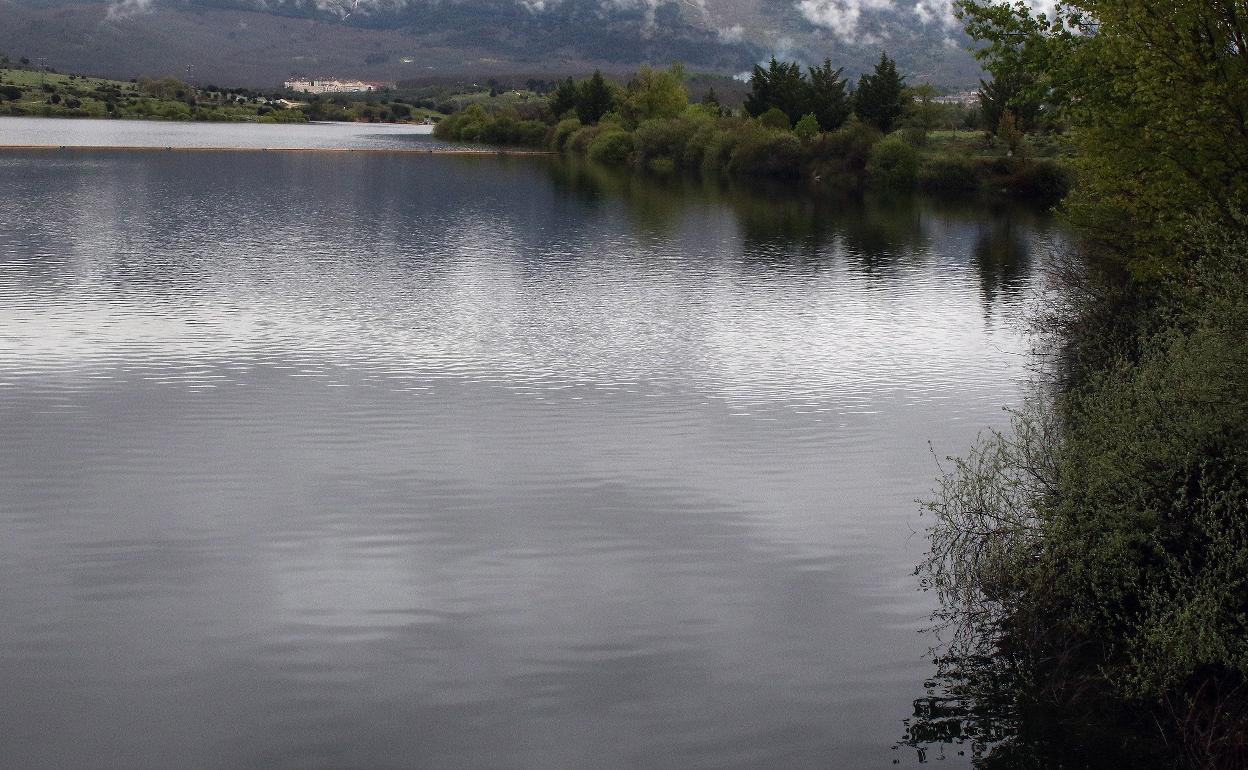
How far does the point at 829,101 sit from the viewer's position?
13312cm

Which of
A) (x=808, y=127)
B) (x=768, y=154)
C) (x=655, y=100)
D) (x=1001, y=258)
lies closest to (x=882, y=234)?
(x=1001, y=258)

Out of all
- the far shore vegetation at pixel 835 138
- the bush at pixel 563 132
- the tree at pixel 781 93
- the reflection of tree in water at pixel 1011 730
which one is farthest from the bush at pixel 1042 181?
the reflection of tree in water at pixel 1011 730

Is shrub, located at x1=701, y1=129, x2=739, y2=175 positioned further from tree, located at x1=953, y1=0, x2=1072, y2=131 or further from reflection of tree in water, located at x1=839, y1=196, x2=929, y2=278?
tree, located at x1=953, y1=0, x2=1072, y2=131

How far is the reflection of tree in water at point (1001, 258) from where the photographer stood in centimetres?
5675

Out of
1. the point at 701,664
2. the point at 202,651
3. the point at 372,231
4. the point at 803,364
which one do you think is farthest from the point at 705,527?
the point at 372,231

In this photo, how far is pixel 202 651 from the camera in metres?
19.4

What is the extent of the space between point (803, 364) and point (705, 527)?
15.6m

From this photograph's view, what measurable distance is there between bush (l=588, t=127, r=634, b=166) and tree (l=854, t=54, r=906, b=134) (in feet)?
96.1

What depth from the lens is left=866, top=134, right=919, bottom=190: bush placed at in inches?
4459

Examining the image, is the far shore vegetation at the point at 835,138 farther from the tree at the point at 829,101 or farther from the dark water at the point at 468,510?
the dark water at the point at 468,510

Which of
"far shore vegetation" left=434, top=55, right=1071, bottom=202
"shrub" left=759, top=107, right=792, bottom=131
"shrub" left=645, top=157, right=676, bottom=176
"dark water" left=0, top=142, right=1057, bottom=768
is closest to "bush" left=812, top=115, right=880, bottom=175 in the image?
"far shore vegetation" left=434, top=55, right=1071, bottom=202

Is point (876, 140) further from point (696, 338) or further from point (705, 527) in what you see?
point (705, 527)

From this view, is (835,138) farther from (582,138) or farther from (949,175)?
(582,138)

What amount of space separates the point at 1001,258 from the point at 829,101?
225ft
